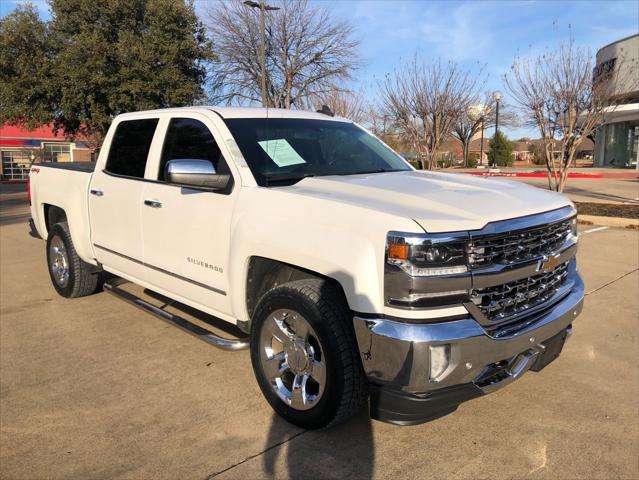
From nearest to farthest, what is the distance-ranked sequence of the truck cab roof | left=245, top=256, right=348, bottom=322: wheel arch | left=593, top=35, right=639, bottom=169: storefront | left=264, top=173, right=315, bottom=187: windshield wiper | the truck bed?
left=245, top=256, right=348, bottom=322: wheel arch < left=264, top=173, right=315, bottom=187: windshield wiper < the truck cab roof < the truck bed < left=593, top=35, right=639, bottom=169: storefront

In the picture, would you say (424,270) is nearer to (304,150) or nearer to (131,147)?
(304,150)

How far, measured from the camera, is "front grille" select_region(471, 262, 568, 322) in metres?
2.73

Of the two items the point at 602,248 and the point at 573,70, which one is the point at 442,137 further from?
the point at 602,248

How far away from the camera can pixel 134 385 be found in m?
3.82

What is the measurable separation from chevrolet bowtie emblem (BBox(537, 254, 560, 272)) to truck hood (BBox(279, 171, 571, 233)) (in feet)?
0.91

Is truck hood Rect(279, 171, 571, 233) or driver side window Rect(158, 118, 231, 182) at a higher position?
driver side window Rect(158, 118, 231, 182)

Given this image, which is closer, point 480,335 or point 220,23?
point 480,335

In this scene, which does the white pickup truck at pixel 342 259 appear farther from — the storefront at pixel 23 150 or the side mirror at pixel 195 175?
the storefront at pixel 23 150

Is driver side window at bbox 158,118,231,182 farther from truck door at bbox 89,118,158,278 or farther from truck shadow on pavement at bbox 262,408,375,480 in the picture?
truck shadow on pavement at bbox 262,408,375,480

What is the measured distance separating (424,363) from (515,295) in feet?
2.38

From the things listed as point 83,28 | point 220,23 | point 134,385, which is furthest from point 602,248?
point 220,23

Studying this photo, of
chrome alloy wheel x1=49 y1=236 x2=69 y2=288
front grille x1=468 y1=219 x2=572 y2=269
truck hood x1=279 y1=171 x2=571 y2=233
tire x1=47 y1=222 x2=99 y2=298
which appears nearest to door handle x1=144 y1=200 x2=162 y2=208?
truck hood x1=279 y1=171 x2=571 y2=233

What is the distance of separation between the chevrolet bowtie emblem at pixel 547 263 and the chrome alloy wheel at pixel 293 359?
1298 millimetres

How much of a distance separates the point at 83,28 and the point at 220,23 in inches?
287
